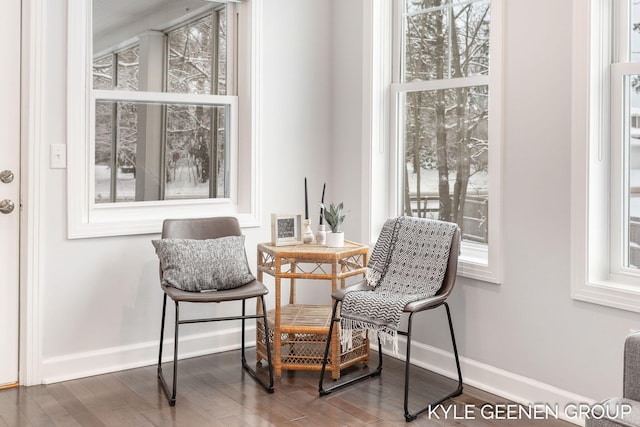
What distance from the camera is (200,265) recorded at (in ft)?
10.7

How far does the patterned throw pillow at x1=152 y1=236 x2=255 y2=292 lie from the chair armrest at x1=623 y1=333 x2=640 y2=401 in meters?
1.86

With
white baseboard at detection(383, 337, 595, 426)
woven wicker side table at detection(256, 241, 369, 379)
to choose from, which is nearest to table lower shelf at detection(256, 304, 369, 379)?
woven wicker side table at detection(256, 241, 369, 379)

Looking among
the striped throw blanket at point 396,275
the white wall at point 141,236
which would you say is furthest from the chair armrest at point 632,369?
the white wall at point 141,236

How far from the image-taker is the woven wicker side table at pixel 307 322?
341cm

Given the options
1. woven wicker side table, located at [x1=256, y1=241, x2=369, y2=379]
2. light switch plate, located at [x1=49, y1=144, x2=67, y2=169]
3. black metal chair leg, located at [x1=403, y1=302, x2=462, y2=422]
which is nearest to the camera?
black metal chair leg, located at [x1=403, y1=302, x2=462, y2=422]

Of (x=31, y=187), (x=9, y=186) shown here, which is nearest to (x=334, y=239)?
(x=31, y=187)

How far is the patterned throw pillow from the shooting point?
322cm

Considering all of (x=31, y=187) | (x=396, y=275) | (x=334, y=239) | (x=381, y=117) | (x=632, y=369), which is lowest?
(x=632, y=369)

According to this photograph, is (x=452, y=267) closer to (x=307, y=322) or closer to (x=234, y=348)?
(x=307, y=322)

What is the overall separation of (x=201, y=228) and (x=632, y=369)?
2.24 metres

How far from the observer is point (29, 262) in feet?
10.7

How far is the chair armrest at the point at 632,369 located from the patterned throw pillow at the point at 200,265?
6.09 ft

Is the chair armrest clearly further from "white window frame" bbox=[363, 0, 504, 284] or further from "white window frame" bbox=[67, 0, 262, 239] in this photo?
"white window frame" bbox=[67, 0, 262, 239]

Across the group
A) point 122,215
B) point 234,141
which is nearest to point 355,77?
point 234,141
